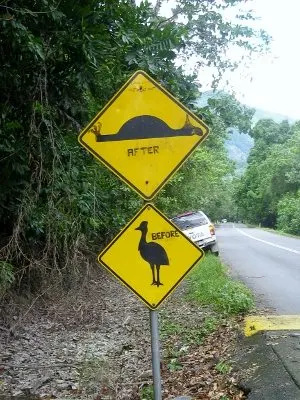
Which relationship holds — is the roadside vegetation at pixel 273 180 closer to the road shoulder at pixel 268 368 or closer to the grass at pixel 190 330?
the grass at pixel 190 330

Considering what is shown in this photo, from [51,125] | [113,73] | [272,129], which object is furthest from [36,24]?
[272,129]

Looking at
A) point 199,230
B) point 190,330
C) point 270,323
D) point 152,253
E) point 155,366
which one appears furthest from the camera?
point 199,230

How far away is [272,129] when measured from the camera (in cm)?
6588

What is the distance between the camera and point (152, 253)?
3938 mm

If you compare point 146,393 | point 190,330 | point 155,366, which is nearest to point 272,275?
point 190,330

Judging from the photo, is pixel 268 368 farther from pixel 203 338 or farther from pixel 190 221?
pixel 190 221

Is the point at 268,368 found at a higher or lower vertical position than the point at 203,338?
higher

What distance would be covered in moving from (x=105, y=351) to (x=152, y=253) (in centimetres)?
420

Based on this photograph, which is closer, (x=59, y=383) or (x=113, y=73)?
(x=59, y=383)

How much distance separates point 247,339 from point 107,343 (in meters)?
2.58

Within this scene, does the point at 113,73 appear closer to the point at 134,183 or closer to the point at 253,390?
the point at 134,183

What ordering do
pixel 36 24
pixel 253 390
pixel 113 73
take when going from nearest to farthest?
pixel 253 390 → pixel 36 24 → pixel 113 73

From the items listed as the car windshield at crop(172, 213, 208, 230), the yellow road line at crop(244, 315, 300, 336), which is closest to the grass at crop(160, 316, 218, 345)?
the yellow road line at crop(244, 315, 300, 336)

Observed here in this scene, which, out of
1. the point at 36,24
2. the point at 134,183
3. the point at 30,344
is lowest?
the point at 30,344
